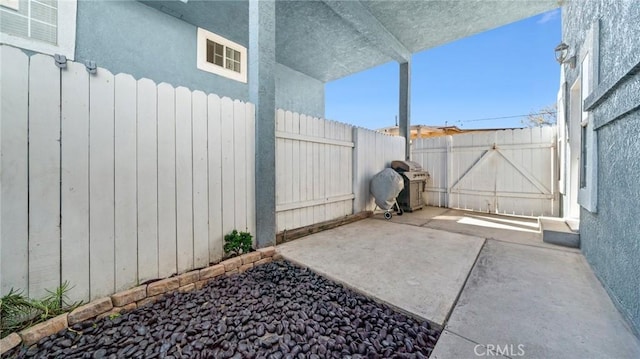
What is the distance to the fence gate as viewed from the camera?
16.0 feet

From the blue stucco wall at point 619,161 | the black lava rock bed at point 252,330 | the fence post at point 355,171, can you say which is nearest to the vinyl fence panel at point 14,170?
the black lava rock bed at point 252,330

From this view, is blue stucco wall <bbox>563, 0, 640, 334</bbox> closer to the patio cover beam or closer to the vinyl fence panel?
the patio cover beam

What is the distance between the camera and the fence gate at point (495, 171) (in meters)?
4.89

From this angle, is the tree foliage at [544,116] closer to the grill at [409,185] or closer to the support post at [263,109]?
the grill at [409,185]

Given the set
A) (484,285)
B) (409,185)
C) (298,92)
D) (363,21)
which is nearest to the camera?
(484,285)

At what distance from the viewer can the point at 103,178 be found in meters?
1.80

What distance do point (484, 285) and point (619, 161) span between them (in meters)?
1.36

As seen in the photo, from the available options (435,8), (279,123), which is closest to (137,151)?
(279,123)

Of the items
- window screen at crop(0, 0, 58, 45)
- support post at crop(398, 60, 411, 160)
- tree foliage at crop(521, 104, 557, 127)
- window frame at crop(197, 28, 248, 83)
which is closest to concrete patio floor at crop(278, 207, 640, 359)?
support post at crop(398, 60, 411, 160)

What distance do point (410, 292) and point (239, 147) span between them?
2.24 m

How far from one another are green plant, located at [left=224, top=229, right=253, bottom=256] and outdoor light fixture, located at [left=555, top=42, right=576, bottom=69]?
4.76 m

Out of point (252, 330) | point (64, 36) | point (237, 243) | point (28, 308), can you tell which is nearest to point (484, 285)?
point (252, 330)

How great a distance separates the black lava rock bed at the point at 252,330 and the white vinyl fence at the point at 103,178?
41 cm

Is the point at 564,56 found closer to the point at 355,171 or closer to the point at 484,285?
the point at 355,171
